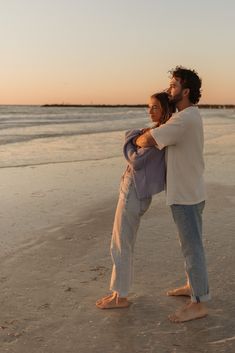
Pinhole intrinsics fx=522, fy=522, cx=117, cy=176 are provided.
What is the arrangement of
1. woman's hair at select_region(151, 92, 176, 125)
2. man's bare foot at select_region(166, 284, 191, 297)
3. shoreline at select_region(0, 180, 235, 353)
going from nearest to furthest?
shoreline at select_region(0, 180, 235, 353) < woman's hair at select_region(151, 92, 176, 125) < man's bare foot at select_region(166, 284, 191, 297)

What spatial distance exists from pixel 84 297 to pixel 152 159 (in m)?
1.36

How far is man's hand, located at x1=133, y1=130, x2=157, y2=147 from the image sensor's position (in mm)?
3738

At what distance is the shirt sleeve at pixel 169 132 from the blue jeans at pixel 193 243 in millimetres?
493

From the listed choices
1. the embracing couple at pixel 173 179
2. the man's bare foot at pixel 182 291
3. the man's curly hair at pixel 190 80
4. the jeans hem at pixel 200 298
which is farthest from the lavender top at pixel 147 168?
the man's bare foot at pixel 182 291

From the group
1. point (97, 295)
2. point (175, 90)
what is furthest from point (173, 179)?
point (97, 295)

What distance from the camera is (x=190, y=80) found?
12.2ft

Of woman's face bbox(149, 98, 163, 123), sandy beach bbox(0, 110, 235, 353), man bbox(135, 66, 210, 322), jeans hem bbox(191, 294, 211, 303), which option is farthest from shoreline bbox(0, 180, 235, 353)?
woman's face bbox(149, 98, 163, 123)

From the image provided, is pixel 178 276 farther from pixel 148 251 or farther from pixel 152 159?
pixel 152 159

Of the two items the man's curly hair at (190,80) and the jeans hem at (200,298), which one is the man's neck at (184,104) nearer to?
the man's curly hair at (190,80)

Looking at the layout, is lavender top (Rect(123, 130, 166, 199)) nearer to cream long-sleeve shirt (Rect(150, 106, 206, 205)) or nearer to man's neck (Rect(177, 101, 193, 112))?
cream long-sleeve shirt (Rect(150, 106, 206, 205))

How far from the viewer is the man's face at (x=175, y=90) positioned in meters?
3.75

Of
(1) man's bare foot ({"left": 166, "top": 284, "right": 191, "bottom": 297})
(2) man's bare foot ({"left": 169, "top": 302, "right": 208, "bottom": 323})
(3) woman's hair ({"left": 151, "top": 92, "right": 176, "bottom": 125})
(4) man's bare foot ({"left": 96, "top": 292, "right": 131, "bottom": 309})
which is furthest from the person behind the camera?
A: (1) man's bare foot ({"left": 166, "top": 284, "right": 191, "bottom": 297})

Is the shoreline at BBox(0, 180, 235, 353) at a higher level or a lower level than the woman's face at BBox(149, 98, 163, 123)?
lower

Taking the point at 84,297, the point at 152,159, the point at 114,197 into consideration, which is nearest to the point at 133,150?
the point at 152,159
